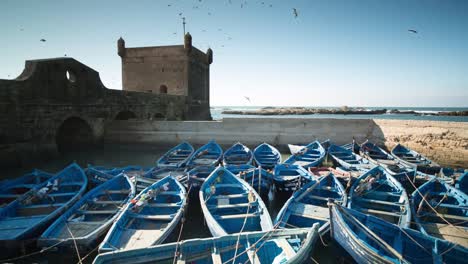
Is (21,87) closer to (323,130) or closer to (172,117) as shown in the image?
(172,117)

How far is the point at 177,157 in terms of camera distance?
1172 cm

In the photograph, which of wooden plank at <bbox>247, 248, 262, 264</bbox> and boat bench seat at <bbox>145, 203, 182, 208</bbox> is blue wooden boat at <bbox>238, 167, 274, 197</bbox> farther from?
wooden plank at <bbox>247, 248, 262, 264</bbox>

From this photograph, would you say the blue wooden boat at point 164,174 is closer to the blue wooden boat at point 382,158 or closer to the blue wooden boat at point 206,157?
the blue wooden boat at point 206,157

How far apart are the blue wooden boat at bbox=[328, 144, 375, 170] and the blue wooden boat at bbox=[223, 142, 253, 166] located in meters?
4.36

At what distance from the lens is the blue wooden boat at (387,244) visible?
3.79 m

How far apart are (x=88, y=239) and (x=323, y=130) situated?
45.4ft

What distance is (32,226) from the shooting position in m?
5.14

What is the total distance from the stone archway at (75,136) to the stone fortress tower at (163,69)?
10.1m

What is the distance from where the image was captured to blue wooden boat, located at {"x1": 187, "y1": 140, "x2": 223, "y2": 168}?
1043 centimetres

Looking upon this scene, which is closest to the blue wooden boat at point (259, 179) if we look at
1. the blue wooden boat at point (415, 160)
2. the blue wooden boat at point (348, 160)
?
the blue wooden boat at point (348, 160)

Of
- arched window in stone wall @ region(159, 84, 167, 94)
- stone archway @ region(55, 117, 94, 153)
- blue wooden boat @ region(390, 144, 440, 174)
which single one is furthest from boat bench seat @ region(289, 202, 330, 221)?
arched window in stone wall @ region(159, 84, 167, 94)

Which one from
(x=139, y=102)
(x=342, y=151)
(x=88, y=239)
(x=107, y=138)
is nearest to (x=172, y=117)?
(x=139, y=102)

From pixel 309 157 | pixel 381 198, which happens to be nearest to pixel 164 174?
pixel 309 157

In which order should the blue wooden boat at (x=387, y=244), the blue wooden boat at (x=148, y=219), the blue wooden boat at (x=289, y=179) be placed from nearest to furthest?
the blue wooden boat at (x=387, y=244), the blue wooden boat at (x=148, y=219), the blue wooden boat at (x=289, y=179)
